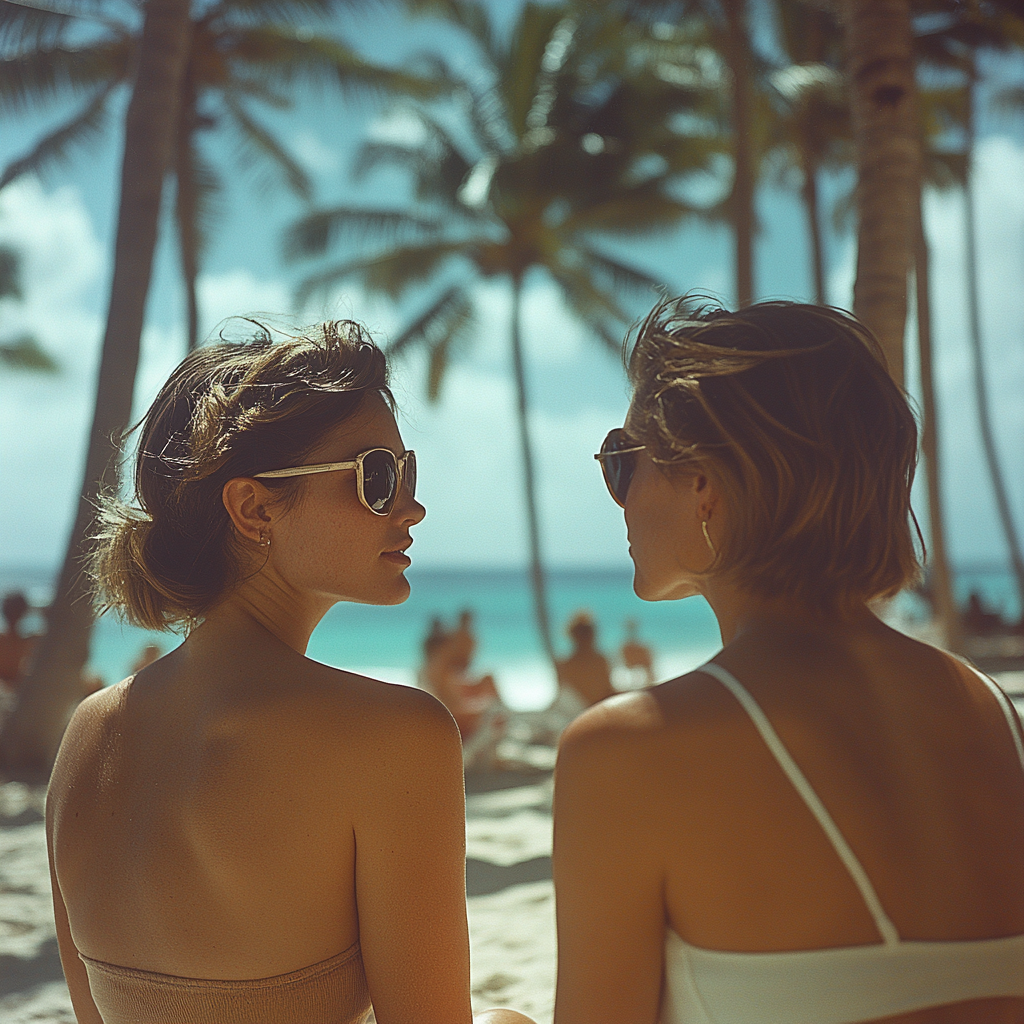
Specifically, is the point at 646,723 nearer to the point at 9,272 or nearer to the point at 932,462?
the point at 932,462

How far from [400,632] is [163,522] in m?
43.7

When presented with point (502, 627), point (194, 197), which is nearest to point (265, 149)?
point (194, 197)

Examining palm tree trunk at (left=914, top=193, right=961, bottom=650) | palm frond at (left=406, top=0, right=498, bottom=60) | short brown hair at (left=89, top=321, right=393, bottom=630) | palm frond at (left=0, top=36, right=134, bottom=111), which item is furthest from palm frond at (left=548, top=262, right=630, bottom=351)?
short brown hair at (left=89, top=321, right=393, bottom=630)

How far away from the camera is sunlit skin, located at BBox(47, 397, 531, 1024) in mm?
1351

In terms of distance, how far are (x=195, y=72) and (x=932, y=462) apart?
1138 centimetres

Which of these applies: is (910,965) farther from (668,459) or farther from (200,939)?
(200,939)

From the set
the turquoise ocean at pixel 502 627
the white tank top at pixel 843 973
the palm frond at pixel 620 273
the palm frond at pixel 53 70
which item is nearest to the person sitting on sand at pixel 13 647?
the palm frond at pixel 53 70

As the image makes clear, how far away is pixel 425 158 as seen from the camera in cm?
1666

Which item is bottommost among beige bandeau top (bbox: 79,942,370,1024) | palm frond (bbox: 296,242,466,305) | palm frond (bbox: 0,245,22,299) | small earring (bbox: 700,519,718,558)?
beige bandeau top (bbox: 79,942,370,1024)

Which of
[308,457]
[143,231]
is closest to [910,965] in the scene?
[308,457]

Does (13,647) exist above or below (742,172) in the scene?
below

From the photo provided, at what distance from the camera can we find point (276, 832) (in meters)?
1.35

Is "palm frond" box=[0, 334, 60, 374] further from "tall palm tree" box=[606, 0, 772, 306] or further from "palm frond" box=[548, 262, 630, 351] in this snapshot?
"tall palm tree" box=[606, 0, 772, 306]

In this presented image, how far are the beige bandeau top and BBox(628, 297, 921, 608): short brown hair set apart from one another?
0.90m
